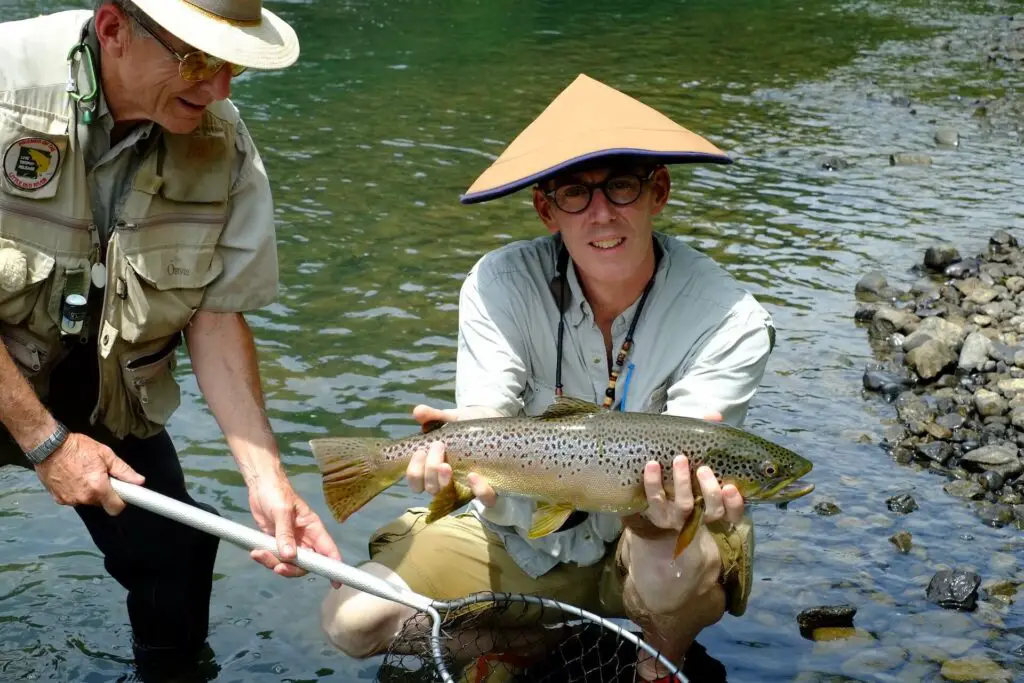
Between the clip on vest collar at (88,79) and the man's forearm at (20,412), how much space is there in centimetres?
86

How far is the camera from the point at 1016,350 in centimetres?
821

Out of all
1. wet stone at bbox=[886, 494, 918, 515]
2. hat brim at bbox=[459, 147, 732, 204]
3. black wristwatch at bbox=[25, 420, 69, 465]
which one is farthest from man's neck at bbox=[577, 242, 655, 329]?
wet stone at bbox=[886, 494, 918, 515]

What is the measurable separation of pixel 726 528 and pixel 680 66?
15.9 meters

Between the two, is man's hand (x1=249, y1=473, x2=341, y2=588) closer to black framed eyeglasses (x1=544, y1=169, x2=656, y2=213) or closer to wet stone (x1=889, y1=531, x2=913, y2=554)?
black framed eyeglasses (x1=544, y1=169, x2=656, y2=213)

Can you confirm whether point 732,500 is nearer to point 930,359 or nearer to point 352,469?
point 352,469

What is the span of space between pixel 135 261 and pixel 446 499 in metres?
1.41

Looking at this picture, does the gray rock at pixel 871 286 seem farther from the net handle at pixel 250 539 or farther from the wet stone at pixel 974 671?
the net handle at pixel 250 539

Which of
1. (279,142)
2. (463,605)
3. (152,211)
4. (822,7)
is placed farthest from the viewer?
(822,7)

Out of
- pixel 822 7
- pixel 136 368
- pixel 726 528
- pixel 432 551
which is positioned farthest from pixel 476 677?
pixel 822 7

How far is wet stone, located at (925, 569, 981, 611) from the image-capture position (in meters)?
5.47

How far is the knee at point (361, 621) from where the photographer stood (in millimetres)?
Result: 4367

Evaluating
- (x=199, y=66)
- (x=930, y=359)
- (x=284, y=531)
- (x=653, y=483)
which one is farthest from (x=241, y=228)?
(x=930, y=359)

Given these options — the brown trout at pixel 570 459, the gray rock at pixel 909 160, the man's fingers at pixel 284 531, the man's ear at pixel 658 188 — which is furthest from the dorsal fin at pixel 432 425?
the gray rock at pixel 909 160

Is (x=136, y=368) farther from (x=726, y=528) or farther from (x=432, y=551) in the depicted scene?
(x=726, y=528)
